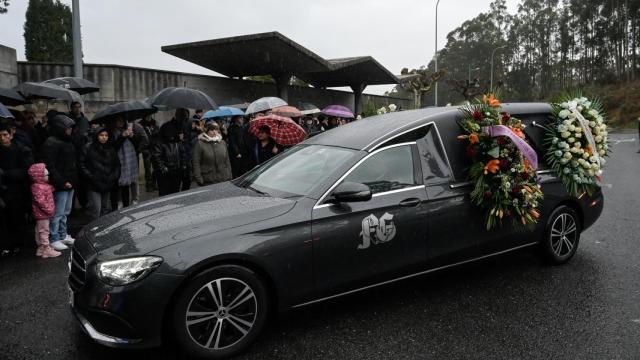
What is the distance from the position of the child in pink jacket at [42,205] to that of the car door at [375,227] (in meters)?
3.93

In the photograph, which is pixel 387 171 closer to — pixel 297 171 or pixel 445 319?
pixel 297 171

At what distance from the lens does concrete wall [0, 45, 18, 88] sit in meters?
13.8

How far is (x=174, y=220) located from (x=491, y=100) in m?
3.06

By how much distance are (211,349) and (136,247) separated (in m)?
0.82

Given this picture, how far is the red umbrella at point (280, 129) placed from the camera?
748 cm

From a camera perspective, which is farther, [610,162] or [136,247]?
[610,162]

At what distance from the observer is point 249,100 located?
22469 mm

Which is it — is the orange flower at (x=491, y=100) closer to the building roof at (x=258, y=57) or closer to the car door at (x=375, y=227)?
the car door at (x=375, y=227)

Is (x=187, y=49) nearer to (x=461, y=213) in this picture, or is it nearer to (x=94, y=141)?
(x=94, y=141)

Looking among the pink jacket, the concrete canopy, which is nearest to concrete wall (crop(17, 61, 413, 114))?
the concrete canopy

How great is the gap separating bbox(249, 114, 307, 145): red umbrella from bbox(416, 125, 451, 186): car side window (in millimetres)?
3686

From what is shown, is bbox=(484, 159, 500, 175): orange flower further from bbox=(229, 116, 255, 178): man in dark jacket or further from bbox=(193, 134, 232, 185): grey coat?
bbox=(229, 116, 255, 178): man in dark jacket

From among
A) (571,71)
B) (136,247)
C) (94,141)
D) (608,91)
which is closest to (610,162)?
(94,141)

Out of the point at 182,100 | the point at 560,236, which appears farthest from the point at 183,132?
the point at 560,236
